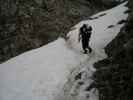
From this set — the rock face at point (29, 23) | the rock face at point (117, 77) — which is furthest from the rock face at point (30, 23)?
the rock face at point (117, 77)

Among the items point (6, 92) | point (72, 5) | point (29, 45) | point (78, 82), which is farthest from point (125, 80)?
point (72, 5)

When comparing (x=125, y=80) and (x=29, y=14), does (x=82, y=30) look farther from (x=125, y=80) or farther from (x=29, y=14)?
(x=29, y=14)

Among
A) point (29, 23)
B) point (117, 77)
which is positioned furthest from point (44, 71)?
point (29, 23)

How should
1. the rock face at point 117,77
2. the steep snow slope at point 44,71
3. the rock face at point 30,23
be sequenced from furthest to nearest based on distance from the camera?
the rock face at point 30,23, the steep snow slope at point 44,71, the rock face at point 117,77

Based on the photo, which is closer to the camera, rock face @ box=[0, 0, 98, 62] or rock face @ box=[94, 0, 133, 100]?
rock face @ box=[94, 0, 133, 100]

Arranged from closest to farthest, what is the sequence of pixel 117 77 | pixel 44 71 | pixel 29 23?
pixel 117 77 < pixel 44 71 < pixel 29 23

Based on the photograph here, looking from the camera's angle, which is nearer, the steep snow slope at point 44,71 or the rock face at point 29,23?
the steep snow slope at point 44,71

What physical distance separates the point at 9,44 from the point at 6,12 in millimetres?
5101

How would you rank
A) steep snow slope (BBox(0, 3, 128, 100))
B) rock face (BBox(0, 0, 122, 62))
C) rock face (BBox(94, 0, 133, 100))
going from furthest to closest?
1. rock face (BBox(0, 0, 122, 62))
2. steep snow slope (BBox(0, 3, 128, 100))
3. rock face (BBox(94, 0, 133, 100))

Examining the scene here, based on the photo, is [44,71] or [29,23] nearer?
[44,71]

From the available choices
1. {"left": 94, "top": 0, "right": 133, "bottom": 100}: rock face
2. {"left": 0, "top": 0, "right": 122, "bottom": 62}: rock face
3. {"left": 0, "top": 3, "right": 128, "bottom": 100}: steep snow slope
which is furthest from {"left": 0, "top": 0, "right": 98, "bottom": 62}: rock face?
{"left": 94, "top": 0, "right": 133, "bottom": 100}: rock face

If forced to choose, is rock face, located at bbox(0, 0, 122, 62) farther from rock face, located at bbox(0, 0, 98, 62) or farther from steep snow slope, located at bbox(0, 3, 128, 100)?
steep snow slope, located at bbox(0, 3, 128, 100)

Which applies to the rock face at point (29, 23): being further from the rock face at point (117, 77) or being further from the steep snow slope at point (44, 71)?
the rock face at point (117, 77)

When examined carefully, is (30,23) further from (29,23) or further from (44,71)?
(44,71)
